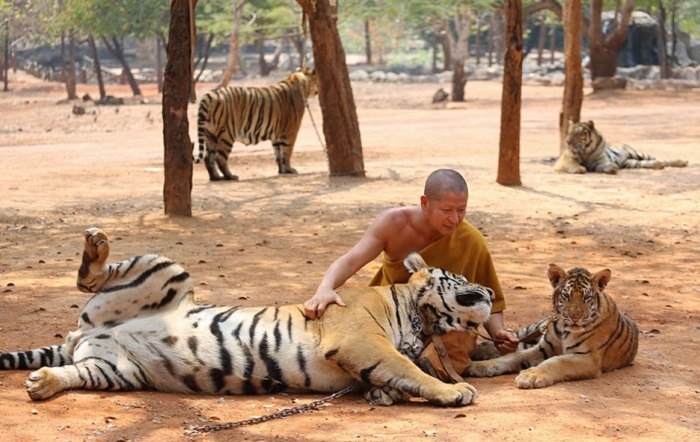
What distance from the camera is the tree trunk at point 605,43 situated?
31.8m

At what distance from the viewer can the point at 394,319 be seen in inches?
218

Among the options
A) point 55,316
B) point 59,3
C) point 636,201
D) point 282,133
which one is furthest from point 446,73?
point 55,316

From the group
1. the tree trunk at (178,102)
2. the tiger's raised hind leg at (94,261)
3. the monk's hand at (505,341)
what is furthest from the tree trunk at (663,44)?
the tiger's raised hind leg at (94,261)

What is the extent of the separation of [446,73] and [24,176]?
112 feet

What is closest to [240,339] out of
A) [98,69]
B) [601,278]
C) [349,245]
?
[601,278]

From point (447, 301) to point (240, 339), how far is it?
38.9 inches

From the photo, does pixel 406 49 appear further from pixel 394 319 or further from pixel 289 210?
pixel 394 319

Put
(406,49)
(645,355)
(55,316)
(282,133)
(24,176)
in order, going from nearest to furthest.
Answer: (645,355) < (55,316) < (24,176) < (282,133) < (406,49)

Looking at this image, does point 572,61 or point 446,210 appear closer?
point 446,210

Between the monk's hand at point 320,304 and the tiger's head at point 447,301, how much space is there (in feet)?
1.32

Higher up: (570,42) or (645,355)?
(570,42)

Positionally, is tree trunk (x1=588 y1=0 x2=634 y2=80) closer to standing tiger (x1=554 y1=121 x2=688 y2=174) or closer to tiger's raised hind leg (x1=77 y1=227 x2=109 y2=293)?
standing tiger (x1=554 y1=121 x2=688 y2=174)

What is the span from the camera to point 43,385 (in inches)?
201

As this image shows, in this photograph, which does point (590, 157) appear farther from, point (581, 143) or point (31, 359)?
point (31, 359)
